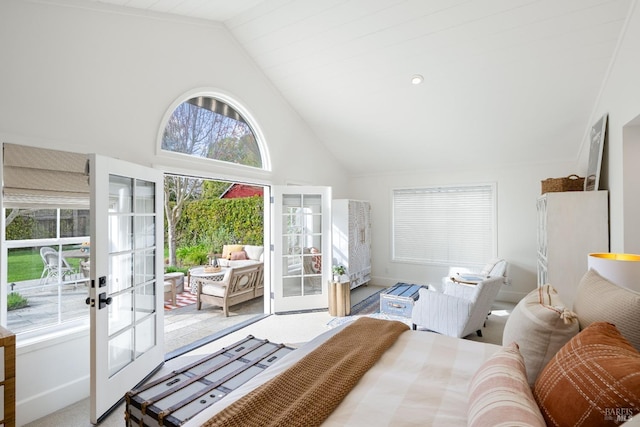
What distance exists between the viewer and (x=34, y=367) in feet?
7.81

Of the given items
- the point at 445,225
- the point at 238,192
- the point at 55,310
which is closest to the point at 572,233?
the point at 445,225

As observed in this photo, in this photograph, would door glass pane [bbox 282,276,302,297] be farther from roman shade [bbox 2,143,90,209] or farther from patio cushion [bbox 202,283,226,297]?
roman shade [bbox 2,143,90,209]

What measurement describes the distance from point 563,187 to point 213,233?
7064 millimetres

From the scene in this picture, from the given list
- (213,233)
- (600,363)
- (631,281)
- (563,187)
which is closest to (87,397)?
(600,363)

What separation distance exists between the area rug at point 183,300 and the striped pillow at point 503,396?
5.02 metres

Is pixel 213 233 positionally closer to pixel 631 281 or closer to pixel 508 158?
pixel 508 158

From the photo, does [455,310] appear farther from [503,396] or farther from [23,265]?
[23,265]

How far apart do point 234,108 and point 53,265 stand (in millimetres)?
Answer: 2599

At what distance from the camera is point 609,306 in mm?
1343

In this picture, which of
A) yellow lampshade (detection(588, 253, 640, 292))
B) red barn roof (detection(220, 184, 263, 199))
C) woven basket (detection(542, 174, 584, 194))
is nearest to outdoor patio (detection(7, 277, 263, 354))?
yellow lampshade (detection(588, 253, 640, 292))

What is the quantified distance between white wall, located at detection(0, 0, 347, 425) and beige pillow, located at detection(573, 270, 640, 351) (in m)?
3.41

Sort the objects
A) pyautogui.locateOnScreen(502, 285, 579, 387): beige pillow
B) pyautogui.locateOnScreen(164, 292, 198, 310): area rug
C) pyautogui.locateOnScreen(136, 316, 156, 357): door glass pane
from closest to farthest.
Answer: pyautogui.locateOnScreen(502, 285, 579, 387): beige pillow < pyautogui.locateOnScreen(136, 316, 156, 357): door glass pane < pyautogui.locateOnScreen(164, 292, 198, 310): area rug

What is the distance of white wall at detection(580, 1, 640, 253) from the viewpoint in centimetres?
268

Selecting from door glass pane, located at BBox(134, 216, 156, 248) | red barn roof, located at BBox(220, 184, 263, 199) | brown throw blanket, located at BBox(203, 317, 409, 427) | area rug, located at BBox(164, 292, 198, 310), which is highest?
red barn roof, located at BBox(220, 184, 263, 199)
